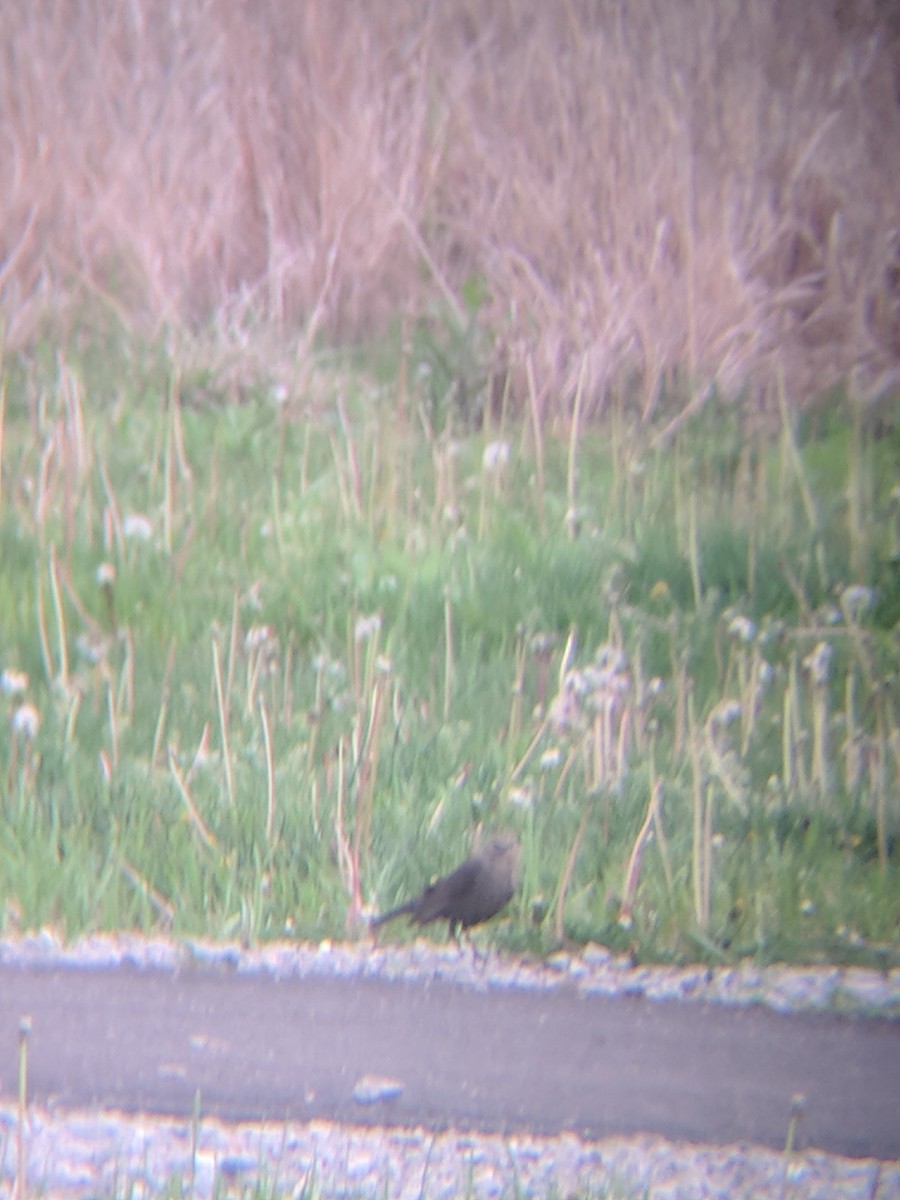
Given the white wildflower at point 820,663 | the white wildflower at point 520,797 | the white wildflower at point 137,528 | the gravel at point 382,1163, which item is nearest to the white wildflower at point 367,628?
the white wildflower at point 520,797

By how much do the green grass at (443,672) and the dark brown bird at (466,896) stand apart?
0.13 feet

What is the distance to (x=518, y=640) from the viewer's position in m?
2.89

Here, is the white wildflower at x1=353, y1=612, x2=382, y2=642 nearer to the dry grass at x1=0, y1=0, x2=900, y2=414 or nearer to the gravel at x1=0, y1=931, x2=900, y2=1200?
the dry grass at x1=0, y1=0, x2=900, y2=414

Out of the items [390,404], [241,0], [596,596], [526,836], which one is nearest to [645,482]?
[596,596]

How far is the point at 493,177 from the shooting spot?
366cm

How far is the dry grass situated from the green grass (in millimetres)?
267

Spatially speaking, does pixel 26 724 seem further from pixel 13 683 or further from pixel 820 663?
pixel 820 663

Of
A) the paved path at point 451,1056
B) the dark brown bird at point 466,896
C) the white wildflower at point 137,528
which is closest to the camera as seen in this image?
the paved path at point 451,1056

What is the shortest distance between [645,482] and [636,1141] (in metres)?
1.52

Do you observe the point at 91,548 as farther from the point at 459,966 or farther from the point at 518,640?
the point at 459,966

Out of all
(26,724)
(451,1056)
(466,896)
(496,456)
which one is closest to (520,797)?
(466,896)

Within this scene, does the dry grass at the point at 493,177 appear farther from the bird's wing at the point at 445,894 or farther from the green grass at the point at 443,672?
the bird's wing at the point at 445,894

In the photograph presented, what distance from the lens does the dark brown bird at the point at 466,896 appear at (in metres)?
2.36

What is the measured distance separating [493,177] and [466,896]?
1.87 meters
